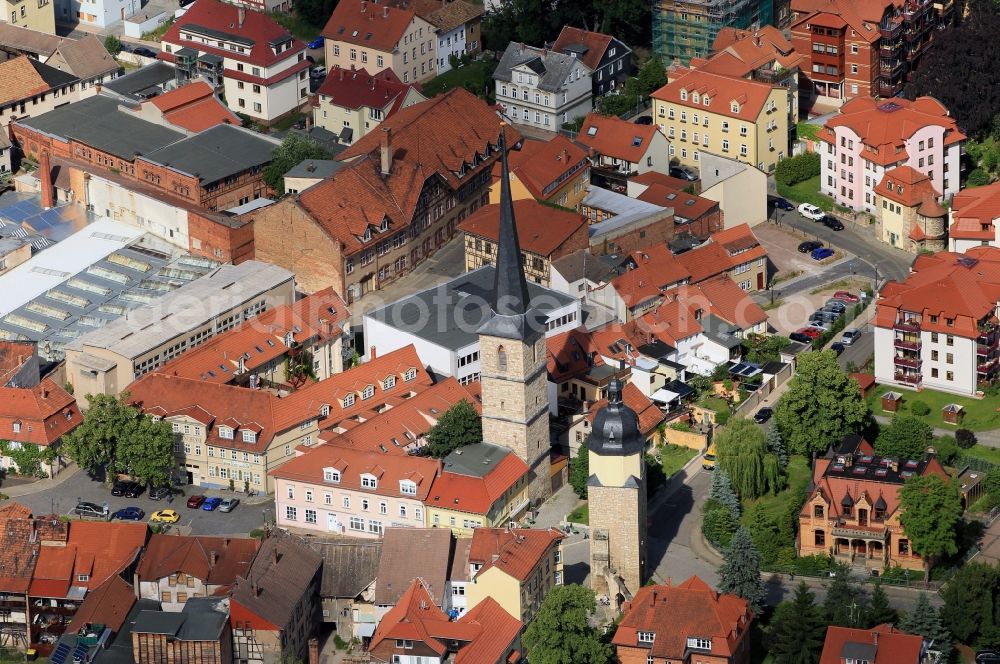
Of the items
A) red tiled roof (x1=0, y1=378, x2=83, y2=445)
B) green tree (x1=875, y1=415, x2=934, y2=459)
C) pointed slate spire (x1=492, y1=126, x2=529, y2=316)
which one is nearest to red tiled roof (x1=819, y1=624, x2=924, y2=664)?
green tree (x1=875, y1=415, x2=934, y2=459)

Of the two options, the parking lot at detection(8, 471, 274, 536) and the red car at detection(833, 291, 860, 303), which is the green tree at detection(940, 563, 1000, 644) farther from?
the parking lot at detection(8, 471, 274, 536)

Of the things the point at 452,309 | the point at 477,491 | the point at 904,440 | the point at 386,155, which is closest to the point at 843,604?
the point at 904,440

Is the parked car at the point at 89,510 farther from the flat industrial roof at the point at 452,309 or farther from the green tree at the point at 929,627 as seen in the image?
the green tree at the point at 929,627

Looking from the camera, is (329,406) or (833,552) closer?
(833,552)

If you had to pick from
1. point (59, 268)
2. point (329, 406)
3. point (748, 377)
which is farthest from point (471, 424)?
point (59, 268)

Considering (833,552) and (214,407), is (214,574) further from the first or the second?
(833,552)

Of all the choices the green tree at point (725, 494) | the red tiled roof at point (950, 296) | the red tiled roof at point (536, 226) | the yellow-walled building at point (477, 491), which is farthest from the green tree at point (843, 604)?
the red tiled roof at point (536, 226)
